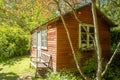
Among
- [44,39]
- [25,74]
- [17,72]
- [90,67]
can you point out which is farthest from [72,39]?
[17,72]

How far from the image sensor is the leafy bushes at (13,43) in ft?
71.2

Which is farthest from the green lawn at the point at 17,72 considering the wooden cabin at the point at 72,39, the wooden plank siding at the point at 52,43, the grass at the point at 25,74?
the wooden cabin at the point at 72,39

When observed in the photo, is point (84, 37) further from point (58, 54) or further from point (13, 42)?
point (13, 42)

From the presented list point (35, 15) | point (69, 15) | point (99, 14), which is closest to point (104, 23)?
point (99, 14)

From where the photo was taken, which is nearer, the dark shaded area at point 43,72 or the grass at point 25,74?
the grass at point 25,74

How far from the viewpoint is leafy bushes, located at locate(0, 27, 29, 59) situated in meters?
21.7

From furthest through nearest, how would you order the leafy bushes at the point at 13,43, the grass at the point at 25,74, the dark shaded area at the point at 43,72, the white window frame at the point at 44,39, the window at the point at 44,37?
the leafy bushes at the point at 13,43
the window at the point at 44,37
the white window frame at the point at 44,39
the dark shaded area at the point at 43,72
the grass at the point at 25,74

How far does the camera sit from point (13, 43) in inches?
922

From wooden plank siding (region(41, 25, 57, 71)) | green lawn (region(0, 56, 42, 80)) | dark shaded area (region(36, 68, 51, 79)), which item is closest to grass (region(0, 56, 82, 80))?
green lawn (region(0, 56, 42, 80))

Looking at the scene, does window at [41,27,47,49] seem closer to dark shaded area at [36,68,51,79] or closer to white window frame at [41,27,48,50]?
white window frame at [41,27,48,50]

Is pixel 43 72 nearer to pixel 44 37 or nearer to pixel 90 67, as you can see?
pixel 44 37

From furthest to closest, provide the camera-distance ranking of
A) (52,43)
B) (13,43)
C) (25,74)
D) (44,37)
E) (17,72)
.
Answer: (13,43) < (17,72) < (44,37) < (25,74) < (52,43)

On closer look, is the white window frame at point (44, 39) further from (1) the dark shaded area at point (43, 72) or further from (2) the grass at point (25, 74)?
(2) the grass at point (25, 74)

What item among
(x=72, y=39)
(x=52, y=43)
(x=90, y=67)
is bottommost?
(x=90, y=67)
